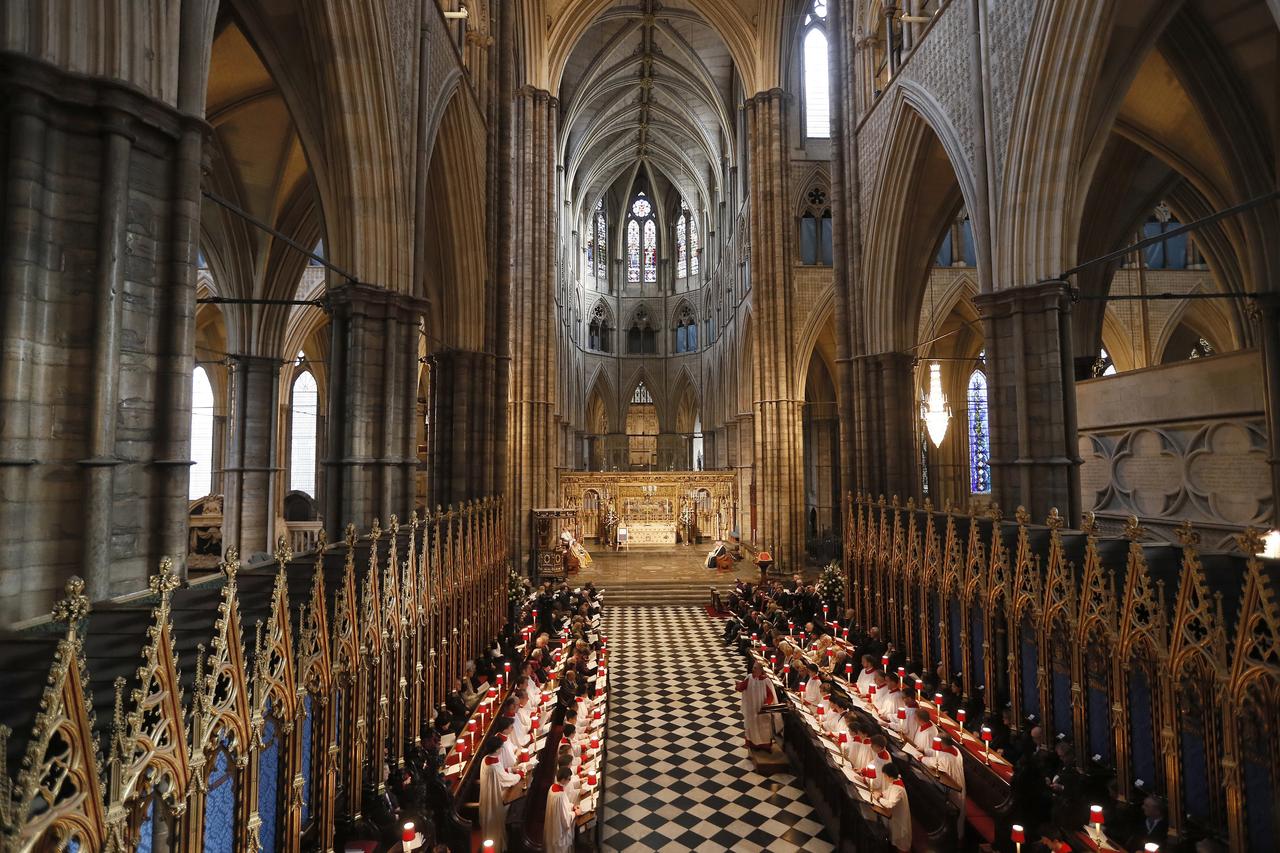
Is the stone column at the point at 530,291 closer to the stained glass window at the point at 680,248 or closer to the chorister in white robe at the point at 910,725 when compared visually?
Result: the chorister in white robe at the point at 910,725

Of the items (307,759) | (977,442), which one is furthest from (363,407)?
(977,442)

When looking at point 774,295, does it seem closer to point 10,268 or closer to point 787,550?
point 787,550

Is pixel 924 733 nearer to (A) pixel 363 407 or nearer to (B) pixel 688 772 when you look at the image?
(B) pixel 688 772

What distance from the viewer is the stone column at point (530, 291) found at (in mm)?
21625

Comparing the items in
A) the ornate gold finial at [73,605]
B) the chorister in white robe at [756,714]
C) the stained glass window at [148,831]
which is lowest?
the chorister in white robe at [756,714]

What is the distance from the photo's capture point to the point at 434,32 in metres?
10.2

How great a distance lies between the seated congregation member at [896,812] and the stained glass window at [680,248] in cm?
3674

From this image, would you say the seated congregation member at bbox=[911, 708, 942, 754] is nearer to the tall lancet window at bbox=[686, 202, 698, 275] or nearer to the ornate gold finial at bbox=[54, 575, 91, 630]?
the ornate gold finial at bbox=[54, 575, 91, 630]

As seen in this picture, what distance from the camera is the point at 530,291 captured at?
72.8 feet

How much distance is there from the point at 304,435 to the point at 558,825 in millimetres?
26207

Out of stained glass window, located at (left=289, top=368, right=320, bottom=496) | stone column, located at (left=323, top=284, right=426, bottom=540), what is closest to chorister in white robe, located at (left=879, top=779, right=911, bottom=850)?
stone column, located at (left=323, top=284, right=426, bottom=540)

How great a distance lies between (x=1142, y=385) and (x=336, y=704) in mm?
Answer: 14355

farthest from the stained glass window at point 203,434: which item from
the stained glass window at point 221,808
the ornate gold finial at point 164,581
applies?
the ornate gold finial at point 164,581

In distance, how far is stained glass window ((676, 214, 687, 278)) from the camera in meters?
40.1
